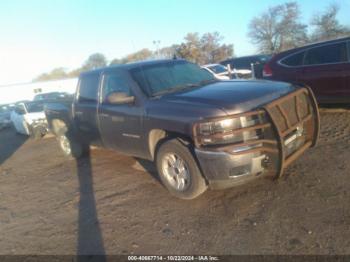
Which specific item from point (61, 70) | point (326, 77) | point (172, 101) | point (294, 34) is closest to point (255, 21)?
point (294, 34)

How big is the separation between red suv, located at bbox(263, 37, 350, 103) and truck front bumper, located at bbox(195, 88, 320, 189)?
3.87 m

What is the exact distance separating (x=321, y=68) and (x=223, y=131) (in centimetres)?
501

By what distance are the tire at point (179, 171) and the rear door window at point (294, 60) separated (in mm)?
5207

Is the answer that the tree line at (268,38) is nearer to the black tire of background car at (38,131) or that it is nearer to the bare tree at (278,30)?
the bare tree at (278,30)

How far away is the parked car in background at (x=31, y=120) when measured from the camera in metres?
12.3

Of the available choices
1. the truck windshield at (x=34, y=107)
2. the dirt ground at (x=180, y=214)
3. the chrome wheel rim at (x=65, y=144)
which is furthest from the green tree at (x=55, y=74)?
the dirt ground at (x=180, y=214)

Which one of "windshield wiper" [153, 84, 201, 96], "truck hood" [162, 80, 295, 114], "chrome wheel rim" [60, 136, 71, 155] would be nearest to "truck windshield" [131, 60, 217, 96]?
"windshield wiper" [153, 84, 201, 96]

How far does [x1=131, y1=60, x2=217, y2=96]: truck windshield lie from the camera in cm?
507

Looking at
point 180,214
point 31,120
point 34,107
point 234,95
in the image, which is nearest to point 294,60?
point 234,95

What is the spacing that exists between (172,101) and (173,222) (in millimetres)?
1578

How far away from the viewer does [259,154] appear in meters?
3.98

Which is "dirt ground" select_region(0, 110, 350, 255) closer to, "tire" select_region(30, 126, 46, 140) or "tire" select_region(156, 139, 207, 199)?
"tire" select_region(156, 139, 207, 199)

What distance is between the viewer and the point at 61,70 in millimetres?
88312

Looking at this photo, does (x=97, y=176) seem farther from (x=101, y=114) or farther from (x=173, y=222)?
(x=173, y=222)
